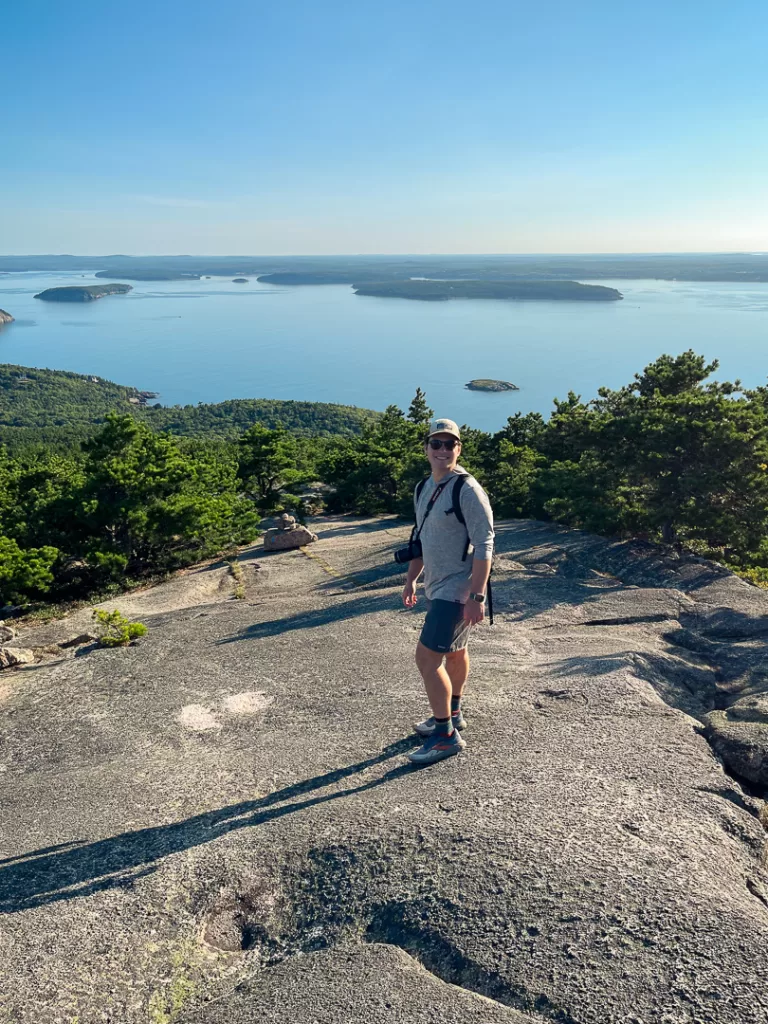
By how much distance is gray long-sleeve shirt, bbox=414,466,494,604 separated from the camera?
170 inches

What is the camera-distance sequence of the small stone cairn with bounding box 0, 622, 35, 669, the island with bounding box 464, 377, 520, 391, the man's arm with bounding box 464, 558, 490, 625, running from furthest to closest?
the island with bounding box 464, 377, 520, 391 < the small stone cairn with bounding box 0, 622, 35, 669 < the man's arm with bounding box 464, 558, 490, 625

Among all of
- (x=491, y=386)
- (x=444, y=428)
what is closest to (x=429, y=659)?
(x=444, y=428)

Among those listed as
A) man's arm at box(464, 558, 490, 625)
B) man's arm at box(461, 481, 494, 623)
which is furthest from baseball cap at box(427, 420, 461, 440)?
man's arm at box(464, 558, 490, 625)

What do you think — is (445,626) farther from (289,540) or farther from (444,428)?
(289,540)

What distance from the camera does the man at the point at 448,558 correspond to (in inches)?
170

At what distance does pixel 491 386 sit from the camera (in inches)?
3324

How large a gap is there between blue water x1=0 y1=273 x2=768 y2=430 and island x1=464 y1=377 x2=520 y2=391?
2.34m

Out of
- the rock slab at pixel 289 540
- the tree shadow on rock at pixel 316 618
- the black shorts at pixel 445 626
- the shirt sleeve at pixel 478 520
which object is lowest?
the rock slab at pixel 289 540

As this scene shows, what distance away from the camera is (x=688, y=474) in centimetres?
1213

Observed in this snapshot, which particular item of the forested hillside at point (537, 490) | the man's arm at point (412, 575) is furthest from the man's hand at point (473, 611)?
the forested hillside at point (537, 490)

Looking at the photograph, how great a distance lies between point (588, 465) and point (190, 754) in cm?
1104

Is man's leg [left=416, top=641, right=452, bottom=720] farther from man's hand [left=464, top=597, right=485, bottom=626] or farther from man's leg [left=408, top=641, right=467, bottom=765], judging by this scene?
man's hand [left=464, top=597, right=485, bottom=626]

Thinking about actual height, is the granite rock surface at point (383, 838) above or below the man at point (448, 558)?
below

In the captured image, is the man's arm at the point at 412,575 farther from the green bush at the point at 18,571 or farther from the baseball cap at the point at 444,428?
the green bush at the point at 18,571
